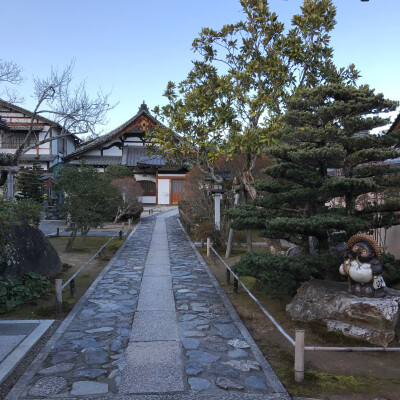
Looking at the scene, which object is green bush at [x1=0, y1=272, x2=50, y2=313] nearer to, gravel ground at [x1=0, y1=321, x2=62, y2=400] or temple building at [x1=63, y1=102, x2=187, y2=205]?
gravel ground at [x1=0, y1=321, x2=62, y2=400]

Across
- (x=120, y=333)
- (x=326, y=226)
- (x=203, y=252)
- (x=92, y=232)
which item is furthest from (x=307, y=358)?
(x=92, y=232)

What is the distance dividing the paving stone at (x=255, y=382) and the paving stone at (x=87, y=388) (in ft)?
5.18

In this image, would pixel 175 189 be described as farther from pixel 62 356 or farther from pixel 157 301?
pixel 62 356

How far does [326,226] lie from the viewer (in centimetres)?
566

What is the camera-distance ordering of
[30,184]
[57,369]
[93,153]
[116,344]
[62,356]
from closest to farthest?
[57,369] → [62,356] → [116,344] → [30,184] → [93,153]

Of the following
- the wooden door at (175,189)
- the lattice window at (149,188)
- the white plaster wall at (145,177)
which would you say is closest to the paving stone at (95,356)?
the wooden door at (175,189)

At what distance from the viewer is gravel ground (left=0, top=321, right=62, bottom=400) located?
13.0 ft

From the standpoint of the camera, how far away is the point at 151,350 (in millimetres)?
4902

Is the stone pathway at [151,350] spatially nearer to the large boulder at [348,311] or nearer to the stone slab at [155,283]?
the stone slab at [155,283]

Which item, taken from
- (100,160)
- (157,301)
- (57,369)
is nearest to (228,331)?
(157,301)

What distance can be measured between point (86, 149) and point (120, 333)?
27790 mm

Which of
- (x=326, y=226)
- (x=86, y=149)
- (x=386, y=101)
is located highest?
(x=86, y=149)

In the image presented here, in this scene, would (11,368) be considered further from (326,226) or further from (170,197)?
(170,197)

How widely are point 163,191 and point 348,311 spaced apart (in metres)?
27.0
